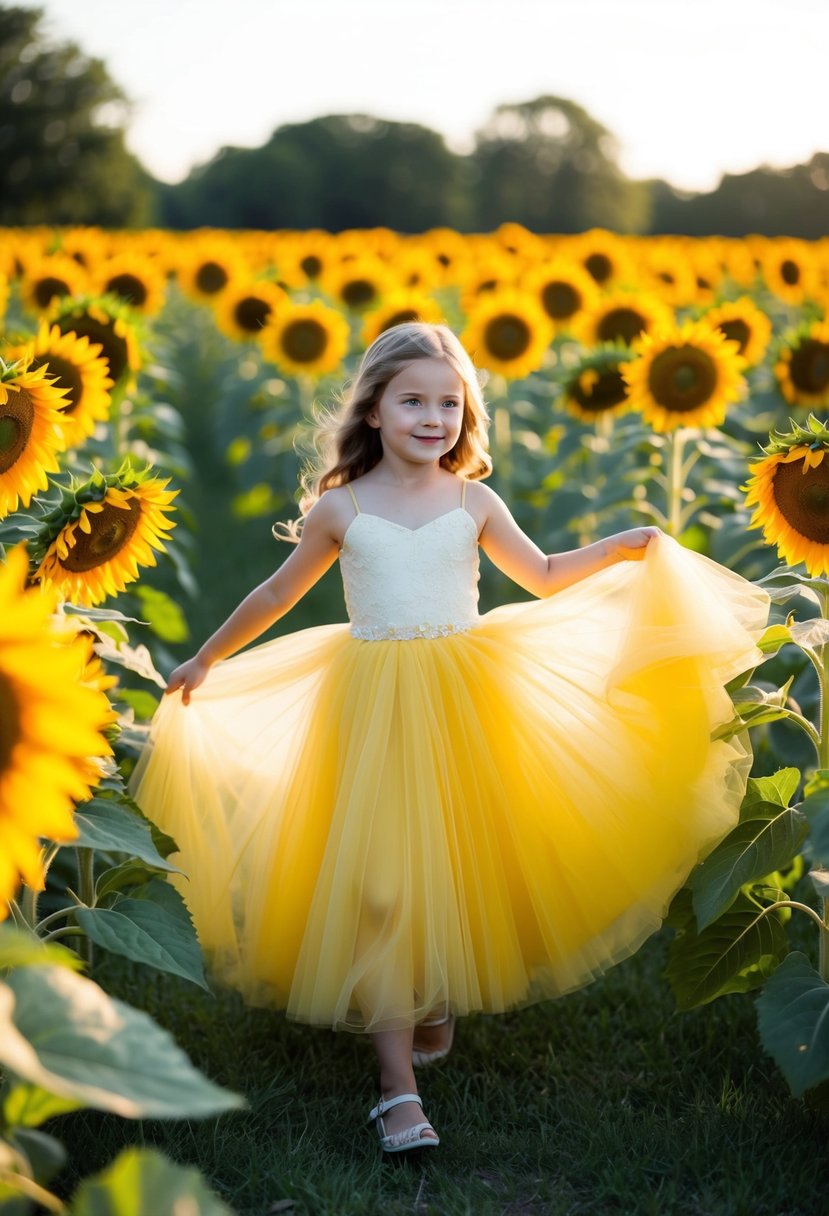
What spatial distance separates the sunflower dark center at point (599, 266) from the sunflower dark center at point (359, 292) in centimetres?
152

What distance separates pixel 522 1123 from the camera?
2.71 meters

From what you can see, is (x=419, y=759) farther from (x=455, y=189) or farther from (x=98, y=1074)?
(x=455, y=189)

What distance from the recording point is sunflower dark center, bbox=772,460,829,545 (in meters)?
2.66

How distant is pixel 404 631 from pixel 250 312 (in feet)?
21.1

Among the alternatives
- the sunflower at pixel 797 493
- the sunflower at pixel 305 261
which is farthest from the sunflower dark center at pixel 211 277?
the sunflower at pixel 797 493

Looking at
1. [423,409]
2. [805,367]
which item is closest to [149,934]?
[423,409]

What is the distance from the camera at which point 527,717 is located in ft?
9.25

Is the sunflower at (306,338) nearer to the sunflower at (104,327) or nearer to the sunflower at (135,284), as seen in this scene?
the sunflower at (135,284)

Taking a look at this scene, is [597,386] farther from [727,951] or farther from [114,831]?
[114,831]

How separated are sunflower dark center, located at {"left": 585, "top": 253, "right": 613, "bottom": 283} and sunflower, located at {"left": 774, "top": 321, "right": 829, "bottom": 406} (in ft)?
12.4

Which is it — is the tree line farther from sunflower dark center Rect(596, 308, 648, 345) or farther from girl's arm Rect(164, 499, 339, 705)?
girl's arm Rect(164, 499, 339, 705)

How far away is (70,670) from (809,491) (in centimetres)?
167

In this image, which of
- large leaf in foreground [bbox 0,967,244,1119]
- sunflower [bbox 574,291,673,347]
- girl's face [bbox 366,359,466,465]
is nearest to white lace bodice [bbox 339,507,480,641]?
girl's face [bbox 366,359,466,465]

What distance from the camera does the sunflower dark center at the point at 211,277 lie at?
10.3 meters
